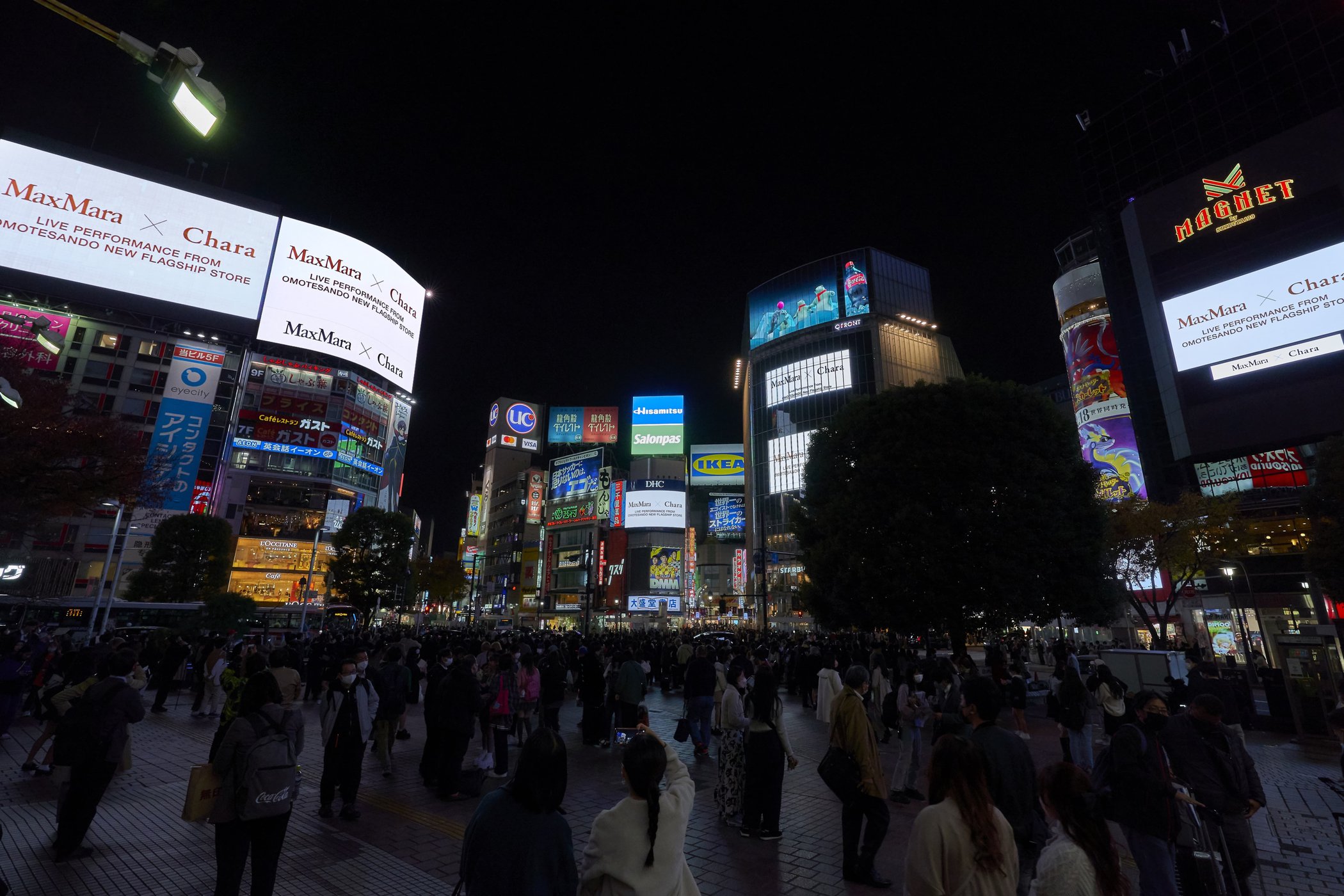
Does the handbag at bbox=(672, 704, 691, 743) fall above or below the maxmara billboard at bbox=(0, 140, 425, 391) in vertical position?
below

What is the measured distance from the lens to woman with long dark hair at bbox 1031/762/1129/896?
105 inches

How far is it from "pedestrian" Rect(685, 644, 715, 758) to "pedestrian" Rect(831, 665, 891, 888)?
5235 millimetres

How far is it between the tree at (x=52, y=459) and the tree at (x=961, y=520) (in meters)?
22.6

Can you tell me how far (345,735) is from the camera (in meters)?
7.45

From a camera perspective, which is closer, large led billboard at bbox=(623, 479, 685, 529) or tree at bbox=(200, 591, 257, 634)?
tree at bbox=(200, 591, 257, 634)

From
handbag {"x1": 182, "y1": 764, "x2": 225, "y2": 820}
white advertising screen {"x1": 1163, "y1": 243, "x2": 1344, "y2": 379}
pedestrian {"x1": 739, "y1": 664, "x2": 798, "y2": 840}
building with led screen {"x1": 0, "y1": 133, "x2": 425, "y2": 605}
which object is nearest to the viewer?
handbag {"x1": 182, "y1": 764, "x2": 225, "y2": 820}

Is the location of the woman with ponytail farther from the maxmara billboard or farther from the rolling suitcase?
the maxmara billboard

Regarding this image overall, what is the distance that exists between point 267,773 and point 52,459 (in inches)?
756

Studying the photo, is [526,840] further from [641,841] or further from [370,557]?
[370,557]

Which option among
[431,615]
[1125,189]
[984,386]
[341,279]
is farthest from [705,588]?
[984,386]

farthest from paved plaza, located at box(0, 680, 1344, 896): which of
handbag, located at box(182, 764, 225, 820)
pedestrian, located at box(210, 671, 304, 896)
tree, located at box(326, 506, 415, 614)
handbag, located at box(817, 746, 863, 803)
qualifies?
tree, located at box(326, 506, 415, 614)

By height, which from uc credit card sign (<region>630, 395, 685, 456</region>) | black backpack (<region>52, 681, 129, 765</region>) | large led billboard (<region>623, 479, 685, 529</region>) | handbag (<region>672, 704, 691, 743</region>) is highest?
uc credit card sign (<region>630, 395, 685, 456</region>)

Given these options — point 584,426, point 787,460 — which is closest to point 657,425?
point 584,426

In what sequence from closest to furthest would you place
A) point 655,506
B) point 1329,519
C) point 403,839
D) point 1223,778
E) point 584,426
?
point 1223,778 < point 403,839 < point 1329,519 < point 655,506 < point 584,426
